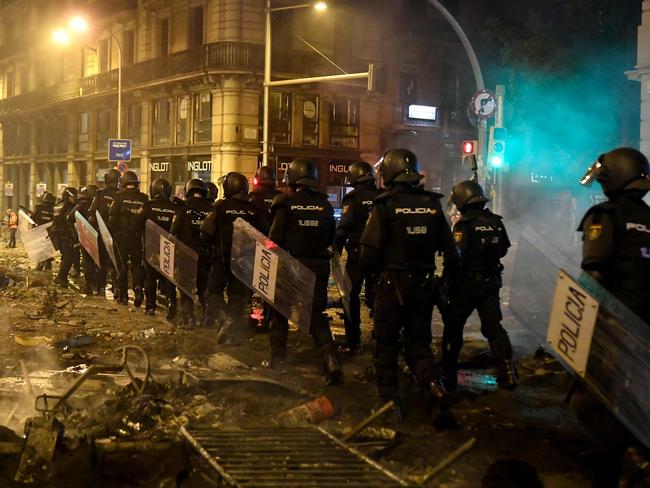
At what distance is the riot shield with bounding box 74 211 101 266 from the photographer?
11.3 metres

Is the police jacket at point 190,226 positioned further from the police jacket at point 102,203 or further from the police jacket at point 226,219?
the police jacket at point 102,203

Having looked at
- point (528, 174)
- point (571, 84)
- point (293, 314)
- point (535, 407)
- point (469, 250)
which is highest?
point (571, 84)

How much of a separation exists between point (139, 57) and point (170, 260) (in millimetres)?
27295

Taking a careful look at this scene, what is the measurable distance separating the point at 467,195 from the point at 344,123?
86.4ft

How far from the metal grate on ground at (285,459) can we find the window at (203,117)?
1049 inches

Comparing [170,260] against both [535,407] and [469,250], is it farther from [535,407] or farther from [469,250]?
[535,407]

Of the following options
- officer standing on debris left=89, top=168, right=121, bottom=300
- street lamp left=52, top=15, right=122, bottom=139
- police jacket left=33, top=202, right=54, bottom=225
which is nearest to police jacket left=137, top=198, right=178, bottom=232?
officer standing on debris left=89, top=168, right=121, bottom=300

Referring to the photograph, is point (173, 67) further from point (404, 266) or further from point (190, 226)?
point (404, 266)

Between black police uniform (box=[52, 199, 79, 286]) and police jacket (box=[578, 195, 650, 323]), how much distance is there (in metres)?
10.9

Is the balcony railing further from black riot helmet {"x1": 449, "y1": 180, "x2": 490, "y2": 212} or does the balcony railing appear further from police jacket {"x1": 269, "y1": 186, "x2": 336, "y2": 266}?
black riot helmet {"x1": 449, "y1": 180, "x2": 490, "y2": 212}

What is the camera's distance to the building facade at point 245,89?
2950cm

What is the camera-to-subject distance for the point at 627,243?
4086 millimetres

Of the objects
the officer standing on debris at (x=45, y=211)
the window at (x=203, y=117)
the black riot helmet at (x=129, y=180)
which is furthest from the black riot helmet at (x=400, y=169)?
the window at (x=203, y=117)

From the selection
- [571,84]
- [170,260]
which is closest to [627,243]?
[170,260]
